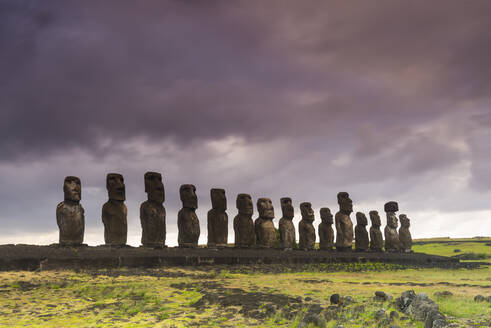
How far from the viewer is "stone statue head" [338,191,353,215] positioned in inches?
1044

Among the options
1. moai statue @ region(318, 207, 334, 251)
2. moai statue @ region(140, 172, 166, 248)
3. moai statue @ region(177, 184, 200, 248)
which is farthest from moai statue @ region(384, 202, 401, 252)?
moai statue @ region(140, 172, 166, 248)

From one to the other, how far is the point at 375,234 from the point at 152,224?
17.1 metres

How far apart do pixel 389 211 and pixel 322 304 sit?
2378 cm

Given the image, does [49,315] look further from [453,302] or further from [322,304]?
[453,302]

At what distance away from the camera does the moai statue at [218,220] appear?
18547 mm

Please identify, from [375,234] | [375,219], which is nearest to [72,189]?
[375,234]

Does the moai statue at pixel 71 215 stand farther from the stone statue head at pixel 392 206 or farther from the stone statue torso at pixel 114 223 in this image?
the stone statue head at pixel 392 206

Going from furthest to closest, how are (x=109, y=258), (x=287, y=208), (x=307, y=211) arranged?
(x=307, y=211), (x=287, y=208), (x=109, y=258)

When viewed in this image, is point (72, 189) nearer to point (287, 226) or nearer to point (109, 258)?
point (109, 258)

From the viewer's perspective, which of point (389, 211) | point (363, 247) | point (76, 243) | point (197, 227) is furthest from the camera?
point (389, 211)

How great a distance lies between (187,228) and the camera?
672 inches

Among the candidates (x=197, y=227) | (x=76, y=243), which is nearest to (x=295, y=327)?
(x=76, y=243)

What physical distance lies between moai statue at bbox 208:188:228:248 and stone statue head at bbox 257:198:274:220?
301 centimetres

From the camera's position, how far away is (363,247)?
2695 cm
